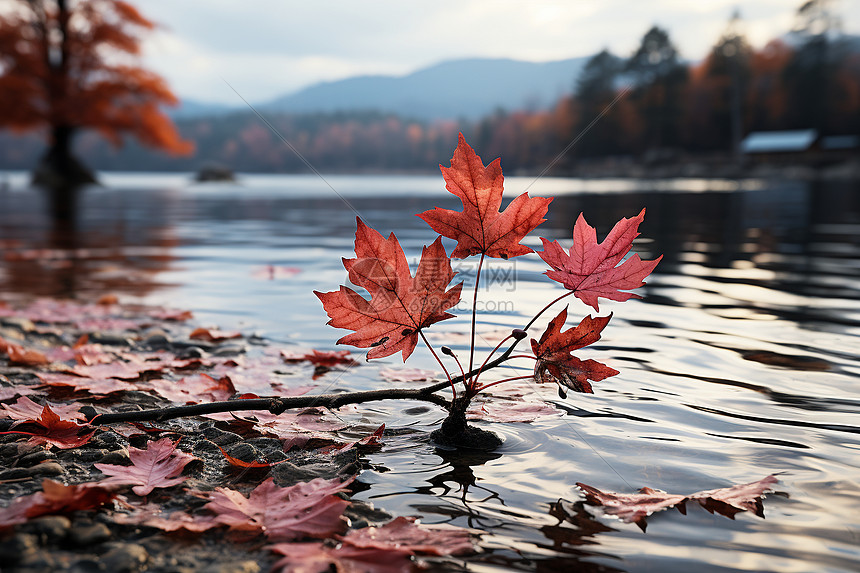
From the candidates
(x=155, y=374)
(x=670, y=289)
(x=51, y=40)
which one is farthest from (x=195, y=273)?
(x=51, y=40)

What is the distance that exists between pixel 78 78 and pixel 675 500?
1461 inches

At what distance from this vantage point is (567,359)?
169 cm

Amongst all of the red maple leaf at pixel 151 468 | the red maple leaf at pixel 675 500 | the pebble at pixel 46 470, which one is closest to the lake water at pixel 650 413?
the red maple leaf at pixel 675 500

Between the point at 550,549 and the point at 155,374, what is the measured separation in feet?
6.75

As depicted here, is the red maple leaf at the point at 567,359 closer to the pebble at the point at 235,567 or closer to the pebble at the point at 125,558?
the pebble at the point at 235,567

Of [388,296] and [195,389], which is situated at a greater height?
[388,296]

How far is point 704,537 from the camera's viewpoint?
137 cm

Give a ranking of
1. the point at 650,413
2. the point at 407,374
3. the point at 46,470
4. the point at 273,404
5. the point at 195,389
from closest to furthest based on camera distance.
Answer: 1. the point at 46,470
2. the point at 273,404
3. the point at 650,413
4. the point at 195,389
5. the point at 407,374

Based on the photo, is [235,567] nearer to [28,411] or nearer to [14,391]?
[28,411]

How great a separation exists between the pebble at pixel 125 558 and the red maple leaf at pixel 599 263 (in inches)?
43.8

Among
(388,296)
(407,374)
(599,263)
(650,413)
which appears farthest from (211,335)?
(599,263)

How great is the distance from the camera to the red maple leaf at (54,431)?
180 cm

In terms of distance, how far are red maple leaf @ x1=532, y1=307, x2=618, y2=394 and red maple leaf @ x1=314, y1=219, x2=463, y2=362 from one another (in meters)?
0.28

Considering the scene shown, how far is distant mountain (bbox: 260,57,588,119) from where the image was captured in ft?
205
